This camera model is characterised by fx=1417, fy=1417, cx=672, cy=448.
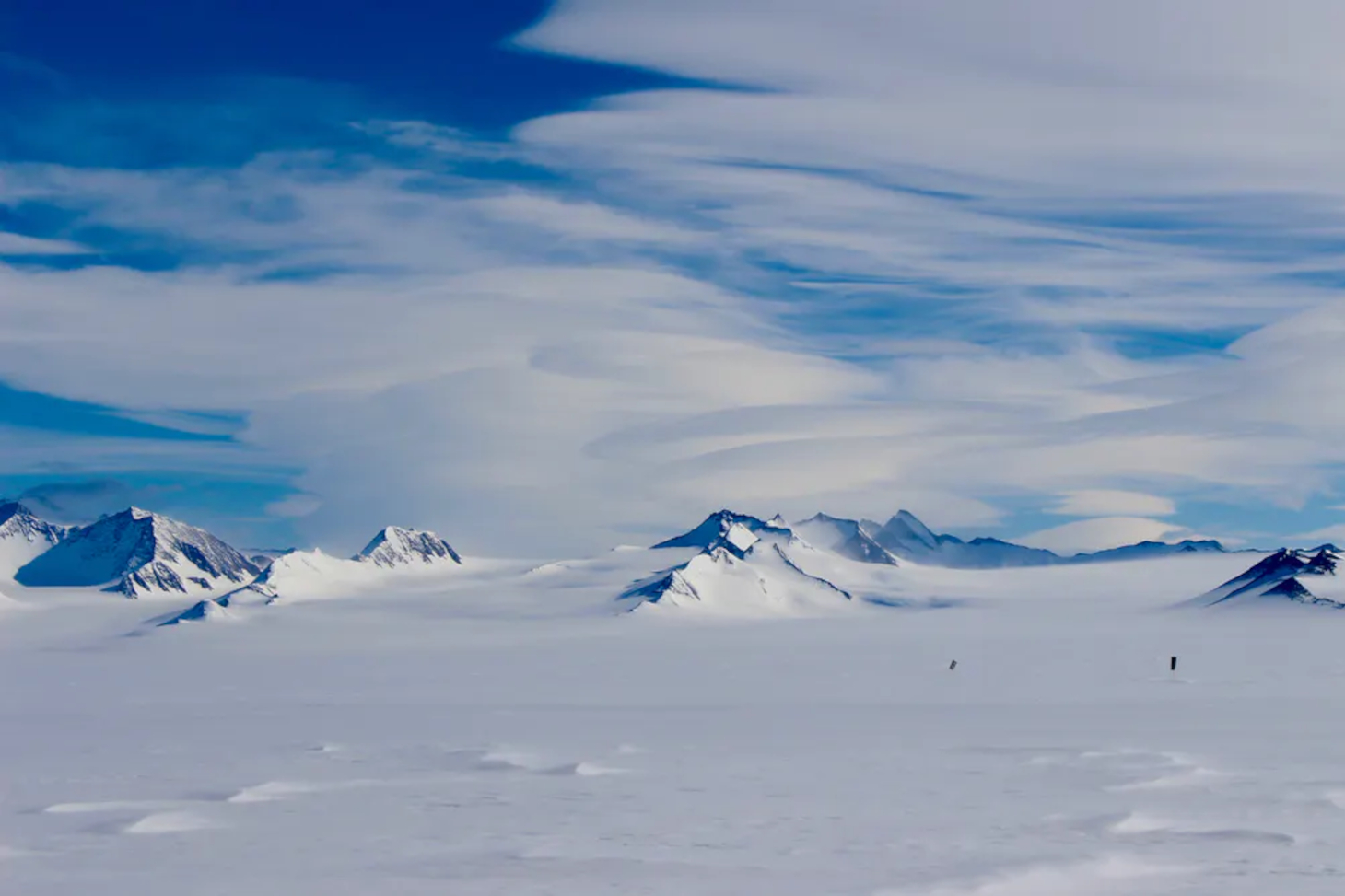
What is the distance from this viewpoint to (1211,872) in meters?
23.1

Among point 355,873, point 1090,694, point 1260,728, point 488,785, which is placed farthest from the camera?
point 1090,694

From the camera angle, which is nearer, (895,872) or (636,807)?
(895,872)

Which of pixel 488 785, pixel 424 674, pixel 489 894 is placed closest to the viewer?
pixel 489 894

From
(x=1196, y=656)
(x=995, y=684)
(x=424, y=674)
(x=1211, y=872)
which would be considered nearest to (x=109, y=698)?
(x=424, y=674)

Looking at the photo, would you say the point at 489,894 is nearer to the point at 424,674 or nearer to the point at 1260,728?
the point at 1260,728

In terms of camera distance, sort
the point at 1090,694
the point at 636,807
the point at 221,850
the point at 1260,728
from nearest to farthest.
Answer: the point at 221,850, the point at 636,807, the point at 1260,728, the point at 1090,694

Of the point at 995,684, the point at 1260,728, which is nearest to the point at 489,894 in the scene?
the point at 1260,728

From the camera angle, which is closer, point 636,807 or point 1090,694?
point 636,807

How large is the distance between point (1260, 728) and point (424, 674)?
78.2m

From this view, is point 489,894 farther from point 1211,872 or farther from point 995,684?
point 995,684

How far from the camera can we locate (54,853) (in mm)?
26422

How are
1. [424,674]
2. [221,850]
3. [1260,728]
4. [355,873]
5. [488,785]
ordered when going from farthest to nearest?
[424,674] < [1260,728] < [488,785] < [221,850] < [355,873]

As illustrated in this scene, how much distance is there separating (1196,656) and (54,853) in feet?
357

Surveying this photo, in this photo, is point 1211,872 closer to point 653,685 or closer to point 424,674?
point 653,685
